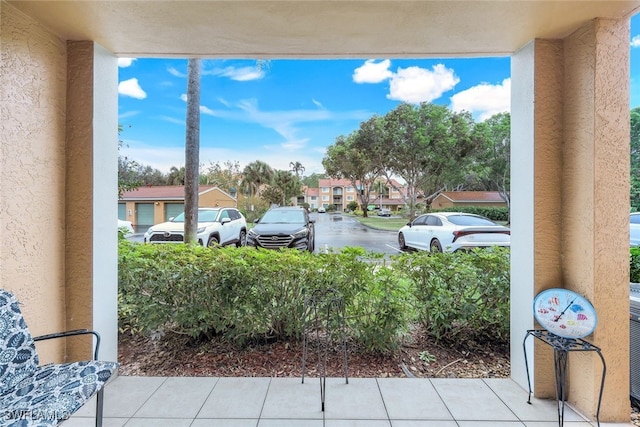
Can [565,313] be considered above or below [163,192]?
below

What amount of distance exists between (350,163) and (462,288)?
792 cm

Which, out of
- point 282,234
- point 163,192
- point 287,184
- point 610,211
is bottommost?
point 282,234

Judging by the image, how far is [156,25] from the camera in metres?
2.06

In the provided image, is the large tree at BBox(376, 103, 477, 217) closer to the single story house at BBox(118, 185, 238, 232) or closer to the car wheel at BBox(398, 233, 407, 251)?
the car wheel at BBox(398, 233, 407, 251)

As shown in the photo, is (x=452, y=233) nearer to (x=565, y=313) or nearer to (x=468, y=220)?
(x=468, y=220)

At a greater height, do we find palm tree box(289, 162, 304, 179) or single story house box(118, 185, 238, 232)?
palm tree box(289, 162, 304, 179)

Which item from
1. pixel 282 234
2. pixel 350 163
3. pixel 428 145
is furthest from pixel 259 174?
pixel 282 234

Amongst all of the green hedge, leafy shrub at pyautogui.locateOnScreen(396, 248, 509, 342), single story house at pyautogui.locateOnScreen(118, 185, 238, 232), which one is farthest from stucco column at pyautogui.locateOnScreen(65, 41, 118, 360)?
single story house at pyautogui.locateOnScreen(118, 185, 238, 232)

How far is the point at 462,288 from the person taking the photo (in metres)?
2.67

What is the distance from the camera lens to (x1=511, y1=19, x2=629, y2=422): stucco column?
192 cm

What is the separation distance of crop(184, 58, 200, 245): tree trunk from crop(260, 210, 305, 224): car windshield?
2.27m

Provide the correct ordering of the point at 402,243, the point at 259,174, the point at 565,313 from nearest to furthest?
the point at 565,313 → the point at 402,243 → the point at 259,174

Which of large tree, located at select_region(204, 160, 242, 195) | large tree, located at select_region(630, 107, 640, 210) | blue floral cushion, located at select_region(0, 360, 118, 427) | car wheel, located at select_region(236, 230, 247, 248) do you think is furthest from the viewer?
large tree, located at select_region(204, 160, 242, 195)

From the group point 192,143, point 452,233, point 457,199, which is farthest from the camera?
point 457,199
